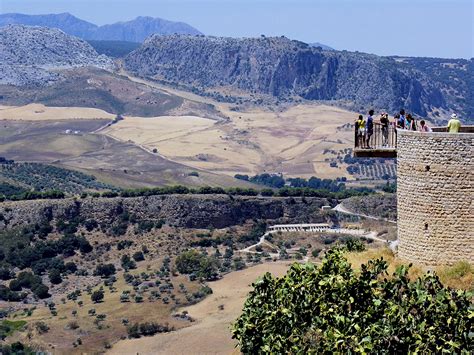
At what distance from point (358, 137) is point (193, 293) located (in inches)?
1745

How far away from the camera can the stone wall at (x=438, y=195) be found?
66.6 feet

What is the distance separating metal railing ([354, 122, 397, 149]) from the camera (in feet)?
80.7

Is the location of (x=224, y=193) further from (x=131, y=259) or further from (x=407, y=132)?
(x=407, y=132)

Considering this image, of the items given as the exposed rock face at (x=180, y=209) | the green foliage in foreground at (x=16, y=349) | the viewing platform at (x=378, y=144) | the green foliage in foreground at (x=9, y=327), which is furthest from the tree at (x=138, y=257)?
the viewing platform at (x=378, y=144)

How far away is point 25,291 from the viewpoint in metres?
70.4

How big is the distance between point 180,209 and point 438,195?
2846 inches

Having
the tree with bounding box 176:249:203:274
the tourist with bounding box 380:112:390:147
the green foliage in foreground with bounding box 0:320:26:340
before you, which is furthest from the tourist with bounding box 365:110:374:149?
the tree with bounding box 176:249:203:274

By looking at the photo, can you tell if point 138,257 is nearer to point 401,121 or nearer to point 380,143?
point 380,143

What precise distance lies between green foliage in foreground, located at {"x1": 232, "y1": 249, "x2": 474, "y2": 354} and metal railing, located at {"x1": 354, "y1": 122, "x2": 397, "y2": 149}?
4.29 m

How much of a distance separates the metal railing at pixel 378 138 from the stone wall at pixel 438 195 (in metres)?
3.31

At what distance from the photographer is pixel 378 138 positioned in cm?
2530

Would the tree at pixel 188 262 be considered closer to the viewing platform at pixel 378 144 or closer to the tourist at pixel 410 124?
the viewing platform at pixel 378 144

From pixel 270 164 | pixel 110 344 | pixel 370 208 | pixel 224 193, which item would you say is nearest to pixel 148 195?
pixel 224 193

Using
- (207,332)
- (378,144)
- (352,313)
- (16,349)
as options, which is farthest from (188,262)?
(352,313)
